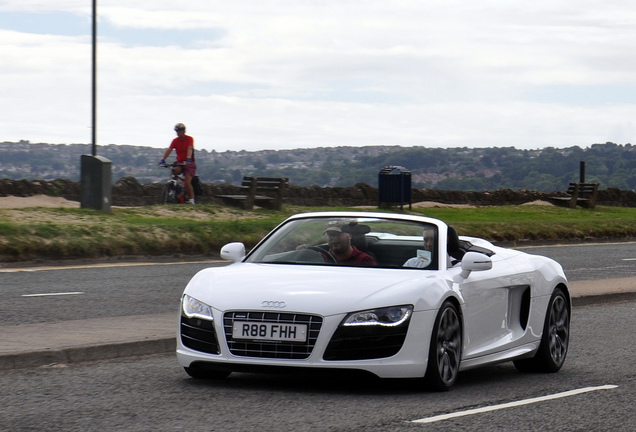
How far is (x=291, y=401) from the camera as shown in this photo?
788cm

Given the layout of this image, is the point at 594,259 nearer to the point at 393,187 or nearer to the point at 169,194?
the point at 169,194

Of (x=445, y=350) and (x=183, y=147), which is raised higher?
(x=183, y=147)

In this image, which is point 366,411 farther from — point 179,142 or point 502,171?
point 502,171

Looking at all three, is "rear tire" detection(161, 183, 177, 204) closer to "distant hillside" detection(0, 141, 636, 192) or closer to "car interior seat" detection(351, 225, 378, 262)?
"car interior seat" detection(351, 225, 378, 262)

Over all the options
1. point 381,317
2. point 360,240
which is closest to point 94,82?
point 360,240

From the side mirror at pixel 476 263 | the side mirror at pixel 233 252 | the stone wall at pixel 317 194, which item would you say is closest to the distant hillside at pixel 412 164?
the stone wall at pixel 317 194

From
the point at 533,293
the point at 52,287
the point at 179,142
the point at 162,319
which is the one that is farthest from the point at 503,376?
the point at 179,142

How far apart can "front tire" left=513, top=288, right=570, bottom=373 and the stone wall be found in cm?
2185

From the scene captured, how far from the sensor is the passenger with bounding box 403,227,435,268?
29.7 feet

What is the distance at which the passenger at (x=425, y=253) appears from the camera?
9055 millimetres

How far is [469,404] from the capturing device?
316 inches

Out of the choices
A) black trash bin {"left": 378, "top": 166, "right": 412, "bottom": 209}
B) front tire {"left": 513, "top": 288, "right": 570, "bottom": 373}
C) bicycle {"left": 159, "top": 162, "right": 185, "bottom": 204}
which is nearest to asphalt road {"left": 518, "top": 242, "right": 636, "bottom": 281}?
black trash bin {"left": 378, "top": 166, "right": 412, "bottom": 209}

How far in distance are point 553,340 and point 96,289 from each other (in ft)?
26.0

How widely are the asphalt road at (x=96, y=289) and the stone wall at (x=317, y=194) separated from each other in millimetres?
10691
